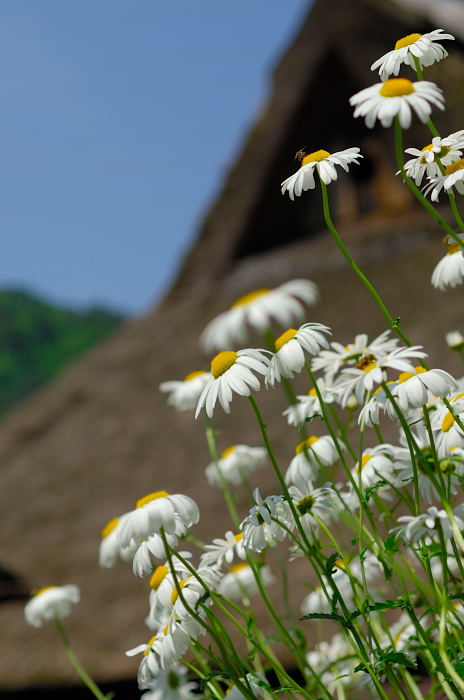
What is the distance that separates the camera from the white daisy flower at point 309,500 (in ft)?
4.77

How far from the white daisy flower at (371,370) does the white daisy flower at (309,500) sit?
0.17 metres

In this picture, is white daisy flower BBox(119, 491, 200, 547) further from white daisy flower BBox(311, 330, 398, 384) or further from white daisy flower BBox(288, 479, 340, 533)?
white daisy flower BBox(311, 330, 398, 384)

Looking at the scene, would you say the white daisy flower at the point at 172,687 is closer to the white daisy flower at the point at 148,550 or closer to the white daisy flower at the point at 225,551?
the white daisy flower at the point at 225,551

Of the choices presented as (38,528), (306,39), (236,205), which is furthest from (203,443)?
(306,39)

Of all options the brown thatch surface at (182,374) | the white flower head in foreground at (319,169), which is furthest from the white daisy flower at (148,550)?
the brown thatch surface at (182,374)

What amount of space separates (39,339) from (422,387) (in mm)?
33961

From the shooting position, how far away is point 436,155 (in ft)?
4.30

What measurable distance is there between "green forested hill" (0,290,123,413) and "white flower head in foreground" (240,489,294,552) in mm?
30458

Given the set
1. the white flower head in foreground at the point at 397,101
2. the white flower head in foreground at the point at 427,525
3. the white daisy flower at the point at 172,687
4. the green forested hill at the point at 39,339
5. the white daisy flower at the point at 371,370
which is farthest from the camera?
the green forested hill at the point at 39,339

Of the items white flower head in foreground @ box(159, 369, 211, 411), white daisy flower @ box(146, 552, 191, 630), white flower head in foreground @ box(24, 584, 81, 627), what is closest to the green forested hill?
white flower head in foreground @ box(24, 584, 81, 627)

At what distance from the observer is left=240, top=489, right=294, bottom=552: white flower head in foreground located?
1372 mm

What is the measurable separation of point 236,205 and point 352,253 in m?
1.74

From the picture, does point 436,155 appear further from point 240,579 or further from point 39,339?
point 39,339

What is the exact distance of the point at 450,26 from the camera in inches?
219
